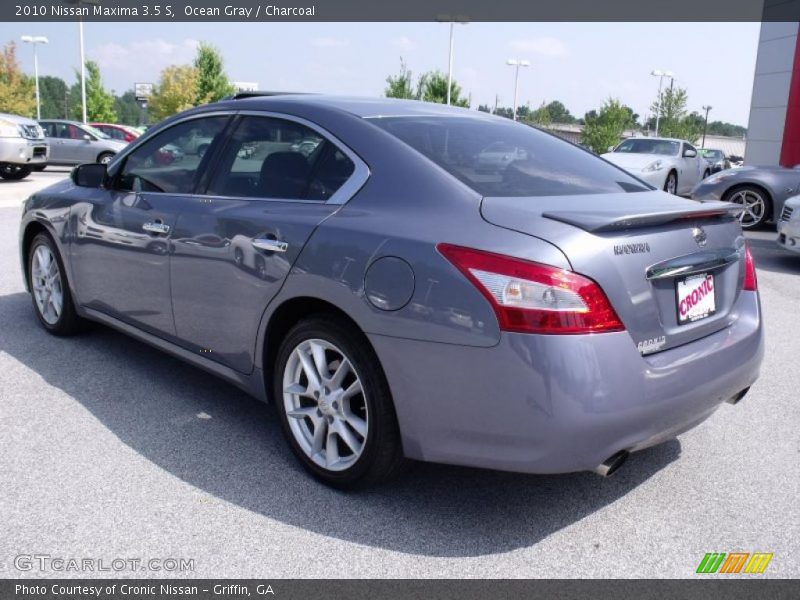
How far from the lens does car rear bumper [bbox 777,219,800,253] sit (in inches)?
348

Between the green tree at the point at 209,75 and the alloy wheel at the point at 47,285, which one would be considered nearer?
the alloy wheel at the point at 47,285

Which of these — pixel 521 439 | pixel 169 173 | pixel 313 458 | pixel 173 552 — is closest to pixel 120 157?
pixel 169 173

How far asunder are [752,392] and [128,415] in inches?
142

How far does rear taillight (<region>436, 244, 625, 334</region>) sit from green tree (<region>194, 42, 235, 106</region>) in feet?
156

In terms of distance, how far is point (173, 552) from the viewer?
276 cm

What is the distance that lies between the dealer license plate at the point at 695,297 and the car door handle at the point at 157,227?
2.47 metres

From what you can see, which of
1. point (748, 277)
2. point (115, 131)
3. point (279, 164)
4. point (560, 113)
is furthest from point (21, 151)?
point (560, 113)

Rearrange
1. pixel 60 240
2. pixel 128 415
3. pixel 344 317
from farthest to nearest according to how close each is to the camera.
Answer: pixel 60 240 < pixel 128 415 < pixel 344 317

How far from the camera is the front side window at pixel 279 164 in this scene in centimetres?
335

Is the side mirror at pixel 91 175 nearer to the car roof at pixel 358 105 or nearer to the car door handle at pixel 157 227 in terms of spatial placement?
the car door handle at pixel 157 227

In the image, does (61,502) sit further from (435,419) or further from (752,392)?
(752,392)

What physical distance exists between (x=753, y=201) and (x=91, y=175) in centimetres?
1087

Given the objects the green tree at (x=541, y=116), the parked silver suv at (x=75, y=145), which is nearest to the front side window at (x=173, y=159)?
the parked silver suv at (x=75, y=145)

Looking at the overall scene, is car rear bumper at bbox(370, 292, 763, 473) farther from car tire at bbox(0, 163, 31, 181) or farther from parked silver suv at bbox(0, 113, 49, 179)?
car tire at bbox(0, 163, 31, 181)
